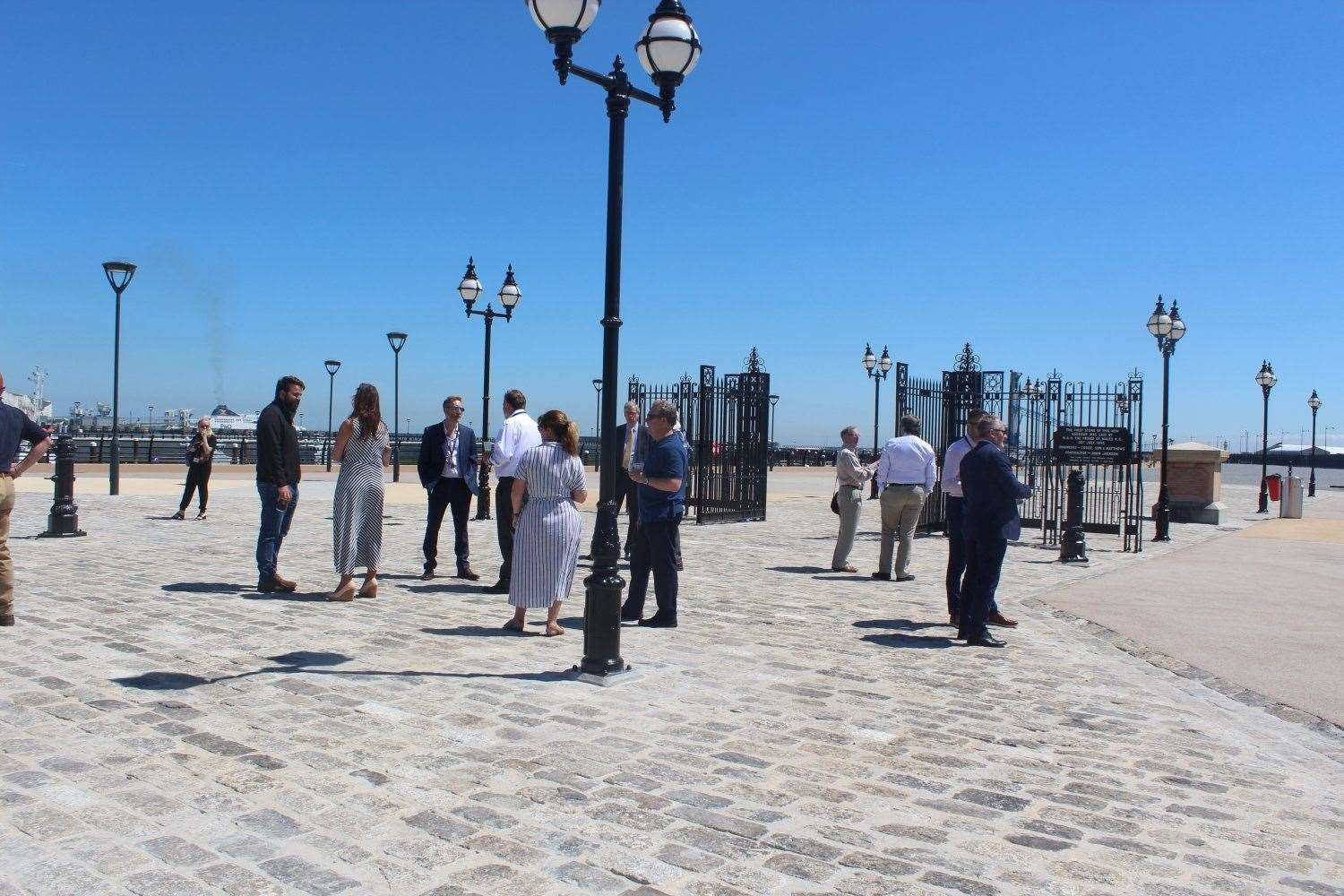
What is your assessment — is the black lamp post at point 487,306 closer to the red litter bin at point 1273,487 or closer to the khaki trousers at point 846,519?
the khaki trousers at point 846,519

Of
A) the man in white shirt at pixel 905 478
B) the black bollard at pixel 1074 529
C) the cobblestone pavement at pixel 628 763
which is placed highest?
the man in white shirt at pixel 905 478

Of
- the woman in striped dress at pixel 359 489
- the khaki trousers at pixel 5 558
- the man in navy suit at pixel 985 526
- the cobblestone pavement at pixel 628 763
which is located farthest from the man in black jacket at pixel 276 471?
the man in navy suit at pixel 985 526

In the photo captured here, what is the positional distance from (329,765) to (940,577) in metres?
8.29

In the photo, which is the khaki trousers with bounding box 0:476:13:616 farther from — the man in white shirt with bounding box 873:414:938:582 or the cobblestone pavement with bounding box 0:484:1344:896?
the man in white shirt with bounding box 873:414:938:582

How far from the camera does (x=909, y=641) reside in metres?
7.69

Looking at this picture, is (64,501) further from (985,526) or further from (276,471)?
(985,526)

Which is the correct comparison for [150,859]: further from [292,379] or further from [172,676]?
[292,379]

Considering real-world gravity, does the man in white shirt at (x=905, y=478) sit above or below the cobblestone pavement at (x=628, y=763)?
above

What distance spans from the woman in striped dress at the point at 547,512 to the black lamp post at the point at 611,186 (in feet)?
2.32

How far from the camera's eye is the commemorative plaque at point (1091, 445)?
15047mm

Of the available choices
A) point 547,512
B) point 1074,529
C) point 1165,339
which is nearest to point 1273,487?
point 1165,339

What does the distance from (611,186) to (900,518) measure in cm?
583

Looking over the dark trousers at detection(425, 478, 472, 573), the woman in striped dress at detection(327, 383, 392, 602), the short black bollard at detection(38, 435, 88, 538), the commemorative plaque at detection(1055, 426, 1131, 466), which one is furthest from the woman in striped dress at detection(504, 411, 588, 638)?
the commemorative plaque at detection(1055, 426, 1131, 466)

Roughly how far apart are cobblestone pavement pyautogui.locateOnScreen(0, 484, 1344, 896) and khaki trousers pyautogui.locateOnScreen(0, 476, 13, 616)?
26 cm
